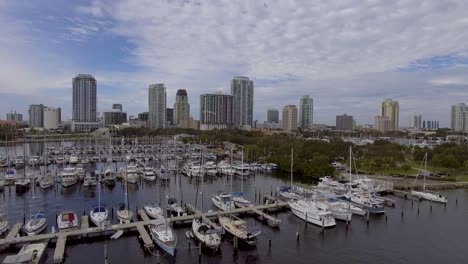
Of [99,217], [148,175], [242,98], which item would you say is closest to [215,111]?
[242,98]

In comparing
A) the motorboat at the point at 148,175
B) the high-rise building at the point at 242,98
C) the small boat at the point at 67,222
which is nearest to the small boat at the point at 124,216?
the small boat at the point at 67,222

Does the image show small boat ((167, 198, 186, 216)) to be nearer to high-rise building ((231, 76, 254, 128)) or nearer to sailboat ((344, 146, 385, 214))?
sailboat ((344, 146, 385, 214))

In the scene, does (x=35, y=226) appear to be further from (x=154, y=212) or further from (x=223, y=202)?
(x=223, y=202)

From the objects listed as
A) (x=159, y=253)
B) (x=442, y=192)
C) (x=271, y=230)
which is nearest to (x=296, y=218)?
(x=271, y=230)

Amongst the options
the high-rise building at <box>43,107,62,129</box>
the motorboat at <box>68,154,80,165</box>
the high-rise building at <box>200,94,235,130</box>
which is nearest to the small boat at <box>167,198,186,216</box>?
the motorboat at <box>68,154,80,165</box>

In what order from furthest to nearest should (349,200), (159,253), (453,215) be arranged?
1. (349,200)
2. (453,215)
3. (159,253)

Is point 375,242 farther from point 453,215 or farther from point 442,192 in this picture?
point 442,192
